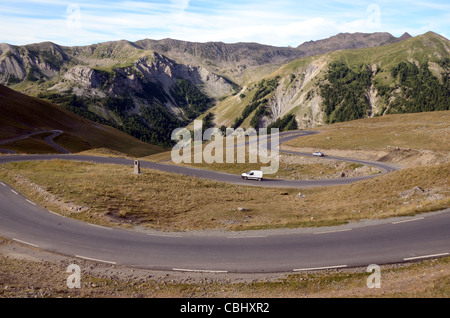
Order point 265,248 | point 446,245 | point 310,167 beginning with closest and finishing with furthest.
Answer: point 446,245 → point 265,248 → point 310,167

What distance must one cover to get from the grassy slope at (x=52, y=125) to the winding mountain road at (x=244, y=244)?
287 feet

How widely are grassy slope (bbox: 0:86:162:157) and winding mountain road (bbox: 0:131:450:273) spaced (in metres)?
87.4

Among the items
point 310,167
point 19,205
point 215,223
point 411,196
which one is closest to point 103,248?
point 215,223

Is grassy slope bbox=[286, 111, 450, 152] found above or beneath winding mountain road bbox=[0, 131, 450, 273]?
above

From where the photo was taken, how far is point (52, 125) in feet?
451

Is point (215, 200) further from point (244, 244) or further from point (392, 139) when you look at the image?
point (392, 139)

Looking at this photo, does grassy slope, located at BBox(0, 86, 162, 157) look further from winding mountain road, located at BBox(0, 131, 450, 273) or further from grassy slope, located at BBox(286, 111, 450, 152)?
winding mountain road, located at BBox(0, 131, 450, 273)

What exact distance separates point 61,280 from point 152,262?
17.2ft

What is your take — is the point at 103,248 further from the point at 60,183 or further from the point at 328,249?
the point at 60,183

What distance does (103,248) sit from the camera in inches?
827

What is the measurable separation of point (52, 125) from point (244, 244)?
14473cm

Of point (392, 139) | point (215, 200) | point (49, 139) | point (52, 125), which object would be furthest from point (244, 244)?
point (52, 125)

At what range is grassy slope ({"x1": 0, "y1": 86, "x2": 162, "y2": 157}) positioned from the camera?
367 feet

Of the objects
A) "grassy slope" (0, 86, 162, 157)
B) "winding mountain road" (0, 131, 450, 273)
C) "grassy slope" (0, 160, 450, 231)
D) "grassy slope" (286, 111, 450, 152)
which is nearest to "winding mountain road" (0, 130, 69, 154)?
"grassy slope" (0, 86, 162, 157)
